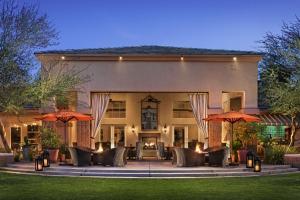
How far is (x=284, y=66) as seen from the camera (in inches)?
826

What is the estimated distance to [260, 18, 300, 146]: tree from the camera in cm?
1908

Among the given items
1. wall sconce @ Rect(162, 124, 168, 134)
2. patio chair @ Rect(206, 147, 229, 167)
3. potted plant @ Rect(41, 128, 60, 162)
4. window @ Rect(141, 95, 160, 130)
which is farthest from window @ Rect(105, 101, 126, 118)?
patio chair @ Rect(206, 147, 229, 167)

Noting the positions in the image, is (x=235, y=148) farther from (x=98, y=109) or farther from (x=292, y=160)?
(x=98, y=109)

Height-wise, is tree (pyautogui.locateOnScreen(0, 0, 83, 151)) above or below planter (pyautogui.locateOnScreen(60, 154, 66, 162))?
above

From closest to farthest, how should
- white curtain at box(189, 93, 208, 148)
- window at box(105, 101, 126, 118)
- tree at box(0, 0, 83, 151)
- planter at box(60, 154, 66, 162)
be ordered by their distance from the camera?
tree at box(0, 0, 83, 151) < planter at box(60, 154, 66, 162) < white curtain at box(189, 93, 208, 148) < window at box(105, 101, 126, 118)

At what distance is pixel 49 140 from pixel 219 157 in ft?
28.9

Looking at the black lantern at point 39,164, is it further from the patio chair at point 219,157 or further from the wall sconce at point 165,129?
the wall sconce at point 165,129

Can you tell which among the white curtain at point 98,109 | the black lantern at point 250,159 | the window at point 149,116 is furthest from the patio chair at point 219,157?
the window at point 149,116

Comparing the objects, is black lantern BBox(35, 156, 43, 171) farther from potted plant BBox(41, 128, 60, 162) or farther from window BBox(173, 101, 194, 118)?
window BBox(173, 101, 194, 118)

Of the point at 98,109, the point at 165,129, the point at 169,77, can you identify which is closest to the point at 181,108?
the point at 165,129

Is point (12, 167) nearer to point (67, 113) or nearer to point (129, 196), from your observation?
point (67, 113)

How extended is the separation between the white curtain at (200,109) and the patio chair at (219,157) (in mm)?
4586

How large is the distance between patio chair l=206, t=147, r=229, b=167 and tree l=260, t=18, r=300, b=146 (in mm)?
3114

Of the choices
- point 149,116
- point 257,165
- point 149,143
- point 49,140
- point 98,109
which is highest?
point 98,109
